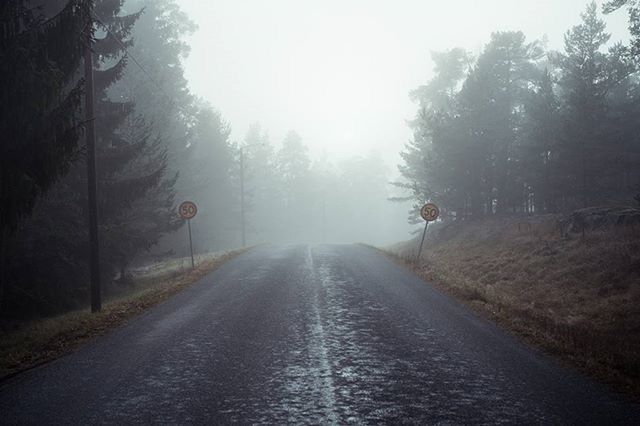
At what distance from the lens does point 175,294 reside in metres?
13.4

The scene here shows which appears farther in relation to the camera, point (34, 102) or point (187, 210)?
point (187, 210)

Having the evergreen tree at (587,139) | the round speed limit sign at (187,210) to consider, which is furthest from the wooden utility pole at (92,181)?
the evergreen tree at (587,139)

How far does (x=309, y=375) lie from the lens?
643 centimetres

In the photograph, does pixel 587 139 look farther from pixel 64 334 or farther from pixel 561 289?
pixel 64 334

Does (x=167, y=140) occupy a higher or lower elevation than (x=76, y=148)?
higher

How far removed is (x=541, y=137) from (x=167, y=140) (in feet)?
81.5

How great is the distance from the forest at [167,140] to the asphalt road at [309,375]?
460 cm

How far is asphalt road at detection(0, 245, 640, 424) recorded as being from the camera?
520 cm

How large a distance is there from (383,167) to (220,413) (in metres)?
95.4

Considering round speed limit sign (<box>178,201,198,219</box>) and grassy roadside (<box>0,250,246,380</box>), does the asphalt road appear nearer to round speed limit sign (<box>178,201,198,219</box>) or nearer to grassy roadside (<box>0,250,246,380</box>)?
grassy roadside (<box>0,250,246,380</box>)

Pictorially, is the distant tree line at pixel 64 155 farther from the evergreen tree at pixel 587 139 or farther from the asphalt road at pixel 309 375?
the evergreen tree at pixel 587 139

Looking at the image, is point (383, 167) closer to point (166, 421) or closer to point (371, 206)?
point (371, 206)

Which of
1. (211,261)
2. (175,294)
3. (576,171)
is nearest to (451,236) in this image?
(576,171)

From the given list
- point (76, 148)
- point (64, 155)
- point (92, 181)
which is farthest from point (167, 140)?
point (64, 155)
